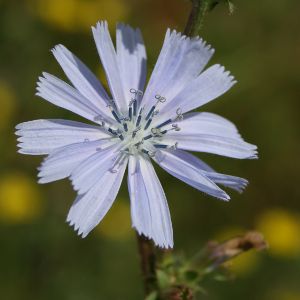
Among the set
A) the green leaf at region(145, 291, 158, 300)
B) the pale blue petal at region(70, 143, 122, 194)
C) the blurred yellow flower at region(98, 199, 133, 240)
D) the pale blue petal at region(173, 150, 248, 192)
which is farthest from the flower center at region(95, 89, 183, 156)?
the blurred yellow flower at region(98, 199, 133, 240)

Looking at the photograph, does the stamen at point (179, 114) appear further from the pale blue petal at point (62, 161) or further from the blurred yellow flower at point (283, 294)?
the blurred yellow flower at point (283, 294)

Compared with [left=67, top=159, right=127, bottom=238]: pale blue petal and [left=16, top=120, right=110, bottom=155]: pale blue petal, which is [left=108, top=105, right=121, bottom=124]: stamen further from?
[left=67, top=159, right=127, bottom=238]: pale blue petal

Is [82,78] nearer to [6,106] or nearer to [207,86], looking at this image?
[207,86]

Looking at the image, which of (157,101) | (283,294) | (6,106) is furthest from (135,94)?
(283,294)

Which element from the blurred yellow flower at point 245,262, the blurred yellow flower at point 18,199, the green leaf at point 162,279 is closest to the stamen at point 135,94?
the green leaf at point 162,279

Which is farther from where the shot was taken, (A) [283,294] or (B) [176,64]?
(A) [283,294]

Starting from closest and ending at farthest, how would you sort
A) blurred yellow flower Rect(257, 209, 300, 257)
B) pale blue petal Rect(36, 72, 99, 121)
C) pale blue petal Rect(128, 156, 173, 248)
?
pale blue petal Rect(128, 156, 173, 248) < pale blue petal Rect(36, 72, 99, 121) < blurred yellow flower Rect(257, 209, 300, 257)
